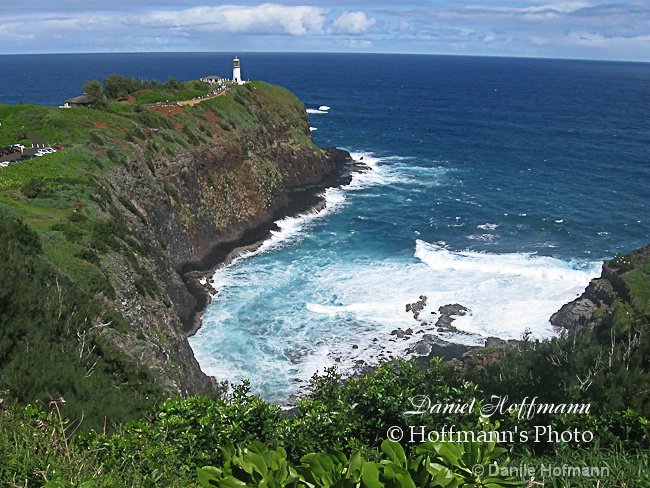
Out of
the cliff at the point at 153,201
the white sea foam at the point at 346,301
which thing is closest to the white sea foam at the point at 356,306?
the white sea foam at the point at 346,301

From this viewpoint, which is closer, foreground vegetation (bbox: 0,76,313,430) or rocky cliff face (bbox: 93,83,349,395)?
foreground vegetation (bbox: 0,76,313,430)

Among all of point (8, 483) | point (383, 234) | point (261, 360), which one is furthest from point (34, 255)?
point (383, 234)

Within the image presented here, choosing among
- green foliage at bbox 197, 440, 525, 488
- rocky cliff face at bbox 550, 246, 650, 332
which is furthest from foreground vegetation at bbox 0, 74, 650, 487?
rocky cliff face at bbox 550, 246, 650, 332

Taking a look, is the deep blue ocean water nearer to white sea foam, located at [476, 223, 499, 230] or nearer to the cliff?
white sea foam, located at [476, 223, 499, 230]

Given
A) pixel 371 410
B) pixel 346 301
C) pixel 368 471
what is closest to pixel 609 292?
pixel 346 301

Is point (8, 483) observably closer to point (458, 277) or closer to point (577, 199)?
point (458, 277)

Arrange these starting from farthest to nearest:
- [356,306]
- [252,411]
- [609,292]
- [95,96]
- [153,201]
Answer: [95,96]
[153,201]
[356,306]
[609,292]
[252,411]

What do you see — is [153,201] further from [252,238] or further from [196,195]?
[252,238]
